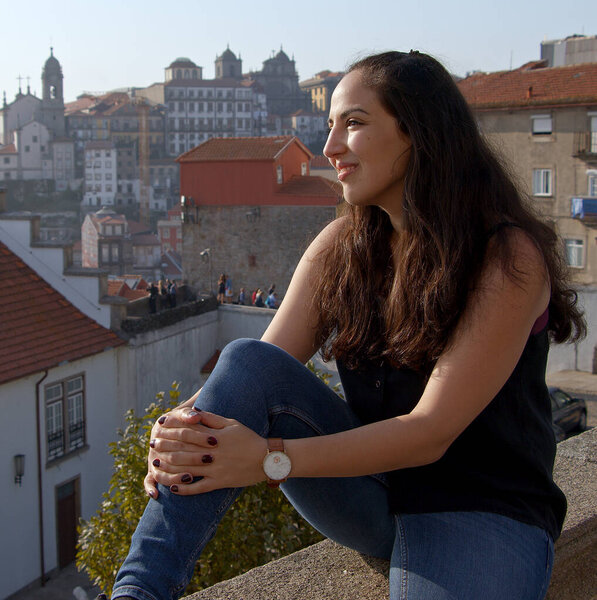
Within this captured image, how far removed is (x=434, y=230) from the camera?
2.13 m

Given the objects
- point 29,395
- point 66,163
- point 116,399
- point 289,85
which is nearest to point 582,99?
point 116,399

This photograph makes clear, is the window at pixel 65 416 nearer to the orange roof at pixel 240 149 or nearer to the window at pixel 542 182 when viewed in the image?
the window at pixel 542 182

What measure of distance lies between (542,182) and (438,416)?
1068 inches

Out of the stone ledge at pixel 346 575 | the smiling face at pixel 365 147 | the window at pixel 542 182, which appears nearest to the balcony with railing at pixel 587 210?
the window at pixel 542 182

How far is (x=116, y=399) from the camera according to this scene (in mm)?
14391

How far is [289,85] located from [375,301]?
131 m

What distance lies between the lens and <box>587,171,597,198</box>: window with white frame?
26.5 m

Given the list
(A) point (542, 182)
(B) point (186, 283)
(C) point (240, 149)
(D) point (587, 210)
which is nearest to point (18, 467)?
(D) point (587, 210)

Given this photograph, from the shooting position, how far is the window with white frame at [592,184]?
26.5 m

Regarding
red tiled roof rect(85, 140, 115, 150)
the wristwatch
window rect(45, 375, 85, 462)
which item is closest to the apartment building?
window rect(45, 375, 85, 462)

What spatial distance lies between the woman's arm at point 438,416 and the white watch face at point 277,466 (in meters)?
0.02

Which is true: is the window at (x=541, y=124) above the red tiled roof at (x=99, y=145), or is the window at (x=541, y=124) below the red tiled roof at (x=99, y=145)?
below

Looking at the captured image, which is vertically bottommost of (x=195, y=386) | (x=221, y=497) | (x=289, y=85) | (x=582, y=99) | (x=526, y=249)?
(x=195, y=386)

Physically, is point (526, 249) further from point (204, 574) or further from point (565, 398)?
point (565, 398)
